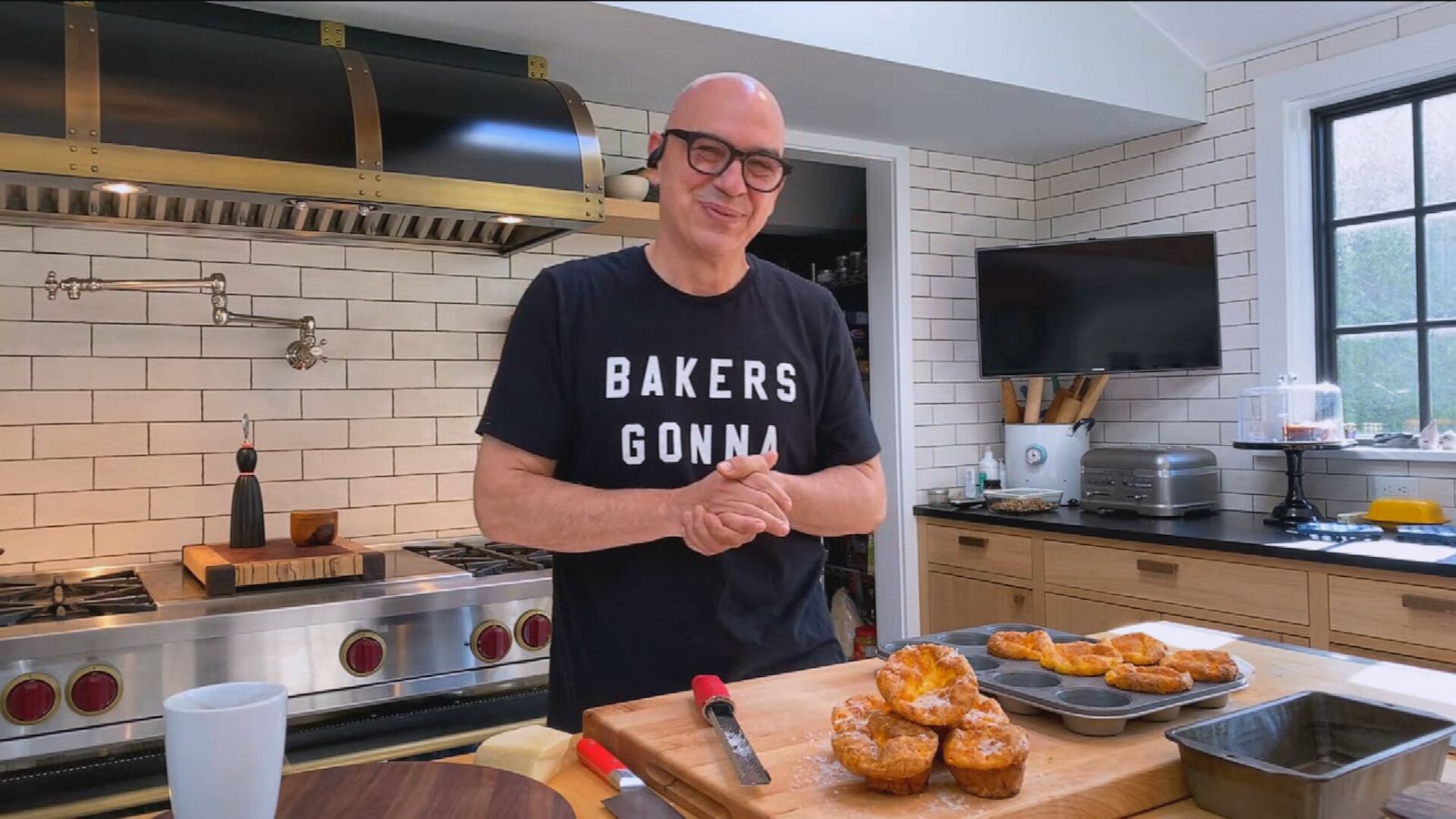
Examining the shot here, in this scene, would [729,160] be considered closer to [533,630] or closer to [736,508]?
[736,508]

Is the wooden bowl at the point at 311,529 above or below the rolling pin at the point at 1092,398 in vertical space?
below

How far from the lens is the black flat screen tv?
341cm

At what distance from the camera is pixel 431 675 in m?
2.23

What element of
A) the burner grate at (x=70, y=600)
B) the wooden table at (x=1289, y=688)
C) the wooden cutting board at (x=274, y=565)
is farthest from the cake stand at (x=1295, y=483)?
the burner grate at (x=70, y=600)

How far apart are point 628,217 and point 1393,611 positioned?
209 centimetres

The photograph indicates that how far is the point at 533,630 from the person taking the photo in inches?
92.7

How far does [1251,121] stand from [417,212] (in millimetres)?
2644

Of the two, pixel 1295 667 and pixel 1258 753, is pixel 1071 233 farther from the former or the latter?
pixel 1258 753

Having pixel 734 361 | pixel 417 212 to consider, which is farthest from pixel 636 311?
pixel 417 212

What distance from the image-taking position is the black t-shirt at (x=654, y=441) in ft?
4.57

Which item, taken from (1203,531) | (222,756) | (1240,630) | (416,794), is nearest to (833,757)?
(416,794)

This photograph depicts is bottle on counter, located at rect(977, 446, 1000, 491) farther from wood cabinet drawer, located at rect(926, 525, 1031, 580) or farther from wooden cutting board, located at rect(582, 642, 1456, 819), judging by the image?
wooden cutting board, located at rect(582, 642, 1456, 819)

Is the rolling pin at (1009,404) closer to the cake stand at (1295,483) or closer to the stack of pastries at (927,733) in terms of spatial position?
the cake stand at (1295,483)

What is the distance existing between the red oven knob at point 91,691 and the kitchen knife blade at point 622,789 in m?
1.27
